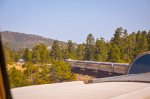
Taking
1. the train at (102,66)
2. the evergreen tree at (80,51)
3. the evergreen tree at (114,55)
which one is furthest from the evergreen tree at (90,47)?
the train at (102,66)

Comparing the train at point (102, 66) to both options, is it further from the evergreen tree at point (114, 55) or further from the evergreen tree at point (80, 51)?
the evergreen tree at point (80, 51)

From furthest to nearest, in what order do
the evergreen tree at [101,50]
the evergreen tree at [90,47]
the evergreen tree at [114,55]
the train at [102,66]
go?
the evergreen tree at [90,47], the evergreen tree at [101,50], the evergreen tree at [114,55], the train at [102,66]

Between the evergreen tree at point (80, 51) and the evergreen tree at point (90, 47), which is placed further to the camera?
the evergreen tree at point (80, 51)

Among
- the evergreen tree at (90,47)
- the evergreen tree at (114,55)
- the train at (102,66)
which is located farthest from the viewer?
the evergreen tree at (90,47)

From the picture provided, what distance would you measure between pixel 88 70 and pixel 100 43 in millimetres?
8099

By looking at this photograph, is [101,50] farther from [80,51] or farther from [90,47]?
[80,51]

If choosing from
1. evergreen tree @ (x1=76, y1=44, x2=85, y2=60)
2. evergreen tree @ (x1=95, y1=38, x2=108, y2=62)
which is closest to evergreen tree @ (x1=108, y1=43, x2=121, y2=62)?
evergreen tree @ (x1=95, y1=38, x2=108, y2=62)

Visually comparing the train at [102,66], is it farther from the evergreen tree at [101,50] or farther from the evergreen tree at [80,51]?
the evergreen tree at [80,51]

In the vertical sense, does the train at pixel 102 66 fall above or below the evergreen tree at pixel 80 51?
below

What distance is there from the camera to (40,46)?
20469 millimetres

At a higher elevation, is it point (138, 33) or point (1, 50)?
point (138, 33)

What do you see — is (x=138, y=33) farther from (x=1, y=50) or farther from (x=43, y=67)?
(x=1, y=50)

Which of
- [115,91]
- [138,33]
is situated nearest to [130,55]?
[138,33]

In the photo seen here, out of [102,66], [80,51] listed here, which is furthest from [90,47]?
[102,66]
